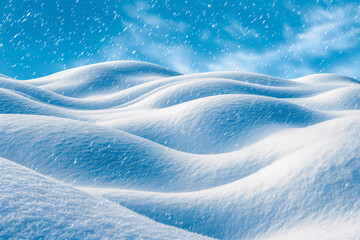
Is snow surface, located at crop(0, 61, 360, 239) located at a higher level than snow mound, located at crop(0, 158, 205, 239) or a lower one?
higher

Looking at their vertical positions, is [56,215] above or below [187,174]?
below

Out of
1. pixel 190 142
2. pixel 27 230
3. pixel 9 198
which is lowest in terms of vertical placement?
pixel 27 230

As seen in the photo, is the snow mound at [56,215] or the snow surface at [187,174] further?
the snow surface at [187,174]

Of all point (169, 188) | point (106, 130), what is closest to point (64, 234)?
point (169, 188)

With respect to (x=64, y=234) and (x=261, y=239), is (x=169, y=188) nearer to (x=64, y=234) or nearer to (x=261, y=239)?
(x=261, y=239)

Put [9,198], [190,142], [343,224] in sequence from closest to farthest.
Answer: [9,198] → [343,224] → [190,142]

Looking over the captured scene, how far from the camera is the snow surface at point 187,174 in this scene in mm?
Result: 2375

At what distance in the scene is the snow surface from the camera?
2.38 meters

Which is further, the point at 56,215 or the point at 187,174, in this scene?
the point at 187,174

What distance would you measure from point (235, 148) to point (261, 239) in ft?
14.7

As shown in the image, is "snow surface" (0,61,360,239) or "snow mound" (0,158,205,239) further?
"snow surface" (0,61,360,239)

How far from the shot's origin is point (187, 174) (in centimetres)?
715

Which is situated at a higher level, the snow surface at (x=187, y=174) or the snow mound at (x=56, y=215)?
the snow surface at (x=187, y=174)

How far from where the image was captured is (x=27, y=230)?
1.90m
